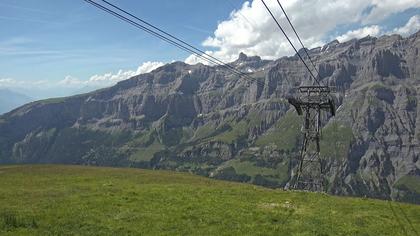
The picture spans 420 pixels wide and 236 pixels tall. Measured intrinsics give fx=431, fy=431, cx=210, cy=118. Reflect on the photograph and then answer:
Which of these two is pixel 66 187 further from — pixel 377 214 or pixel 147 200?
pixel 377 214

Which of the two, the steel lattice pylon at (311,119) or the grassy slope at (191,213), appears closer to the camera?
the grassy slope at (191,213)

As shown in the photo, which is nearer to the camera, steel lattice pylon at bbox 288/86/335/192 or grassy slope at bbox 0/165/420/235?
grassy slope at bbox 0/165/420/235

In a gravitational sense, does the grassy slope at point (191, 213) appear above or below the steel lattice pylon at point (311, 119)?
below

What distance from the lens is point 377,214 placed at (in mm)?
33656

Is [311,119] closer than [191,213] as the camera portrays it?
No

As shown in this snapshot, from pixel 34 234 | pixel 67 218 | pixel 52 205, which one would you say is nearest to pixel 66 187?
pixel 52 205

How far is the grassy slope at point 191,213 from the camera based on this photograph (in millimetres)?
26141

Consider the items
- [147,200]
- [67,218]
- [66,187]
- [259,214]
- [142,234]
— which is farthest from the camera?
[66,187]

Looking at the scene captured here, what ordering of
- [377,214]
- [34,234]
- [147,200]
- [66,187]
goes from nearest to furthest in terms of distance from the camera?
[34,234], [377,214], [147,200], [66,187]

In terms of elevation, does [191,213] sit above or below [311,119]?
below

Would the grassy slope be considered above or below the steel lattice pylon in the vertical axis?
below

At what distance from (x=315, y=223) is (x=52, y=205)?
62.6 ft

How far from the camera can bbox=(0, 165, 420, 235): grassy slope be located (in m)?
26.1

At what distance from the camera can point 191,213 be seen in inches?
1207
